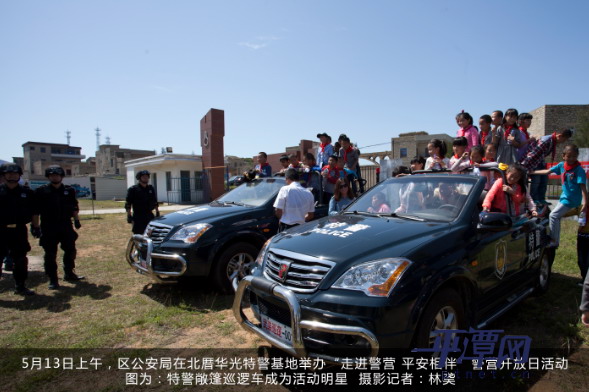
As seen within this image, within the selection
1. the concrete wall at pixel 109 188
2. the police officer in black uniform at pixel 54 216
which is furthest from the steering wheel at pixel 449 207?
the concrete wall at pixel 109 188

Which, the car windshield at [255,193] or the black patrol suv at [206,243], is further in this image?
the car windshield at [255,193]

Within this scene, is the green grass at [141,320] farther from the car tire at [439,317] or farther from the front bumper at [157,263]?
the car tire at [439,317]

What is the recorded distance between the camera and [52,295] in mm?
5137

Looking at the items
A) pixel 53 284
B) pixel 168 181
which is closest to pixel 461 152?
pixel 53 284

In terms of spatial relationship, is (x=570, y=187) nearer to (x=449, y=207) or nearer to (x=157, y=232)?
(x=449, y=207)

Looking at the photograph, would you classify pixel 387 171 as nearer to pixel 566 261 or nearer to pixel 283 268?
A: pixel 566 261

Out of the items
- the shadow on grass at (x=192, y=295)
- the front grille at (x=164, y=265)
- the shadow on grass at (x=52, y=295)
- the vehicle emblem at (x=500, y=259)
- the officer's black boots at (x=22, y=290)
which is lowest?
the shadow on grass at (x=52, y=295)

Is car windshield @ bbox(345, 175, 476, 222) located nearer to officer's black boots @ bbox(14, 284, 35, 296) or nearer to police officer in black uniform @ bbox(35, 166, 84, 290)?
police officer in black uniform @ bbox(35, 166, 84, 290)

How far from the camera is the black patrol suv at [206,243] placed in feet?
14.8

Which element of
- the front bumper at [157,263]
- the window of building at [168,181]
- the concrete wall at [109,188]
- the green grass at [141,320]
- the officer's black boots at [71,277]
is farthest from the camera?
the concrete wall at [109,188]

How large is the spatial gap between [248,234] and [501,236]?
3.17 meters

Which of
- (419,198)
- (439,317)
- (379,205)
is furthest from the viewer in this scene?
(379,205)

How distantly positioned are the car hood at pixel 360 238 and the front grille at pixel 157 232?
215cm

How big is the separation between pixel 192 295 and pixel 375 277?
3385 mm
